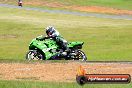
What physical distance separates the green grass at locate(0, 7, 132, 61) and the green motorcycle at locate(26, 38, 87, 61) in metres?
2.59

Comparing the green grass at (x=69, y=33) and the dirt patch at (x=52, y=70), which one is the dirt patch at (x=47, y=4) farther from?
the dirt patch at (x=52, y=70)

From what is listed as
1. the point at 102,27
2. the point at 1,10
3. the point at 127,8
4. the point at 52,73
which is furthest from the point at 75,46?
the point at 127,8

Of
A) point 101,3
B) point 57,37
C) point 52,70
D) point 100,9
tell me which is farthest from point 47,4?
point 52,70

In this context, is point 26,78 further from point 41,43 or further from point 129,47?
point 129,47

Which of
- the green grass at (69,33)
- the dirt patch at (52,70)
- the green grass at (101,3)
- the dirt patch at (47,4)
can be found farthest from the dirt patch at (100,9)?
the dirt patch at (52,70)

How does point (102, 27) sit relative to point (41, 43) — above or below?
below

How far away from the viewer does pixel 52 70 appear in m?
16.6

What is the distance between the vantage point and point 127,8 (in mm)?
71375

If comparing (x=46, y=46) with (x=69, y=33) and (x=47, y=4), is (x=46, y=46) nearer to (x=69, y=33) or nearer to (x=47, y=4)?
(x=69, y=33)

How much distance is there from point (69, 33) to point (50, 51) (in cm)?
1707

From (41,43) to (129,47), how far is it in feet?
33.2

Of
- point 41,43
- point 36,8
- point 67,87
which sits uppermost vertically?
point 67,87

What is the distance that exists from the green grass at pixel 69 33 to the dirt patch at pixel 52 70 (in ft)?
29.4

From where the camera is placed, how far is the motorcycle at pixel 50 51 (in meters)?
24.4
